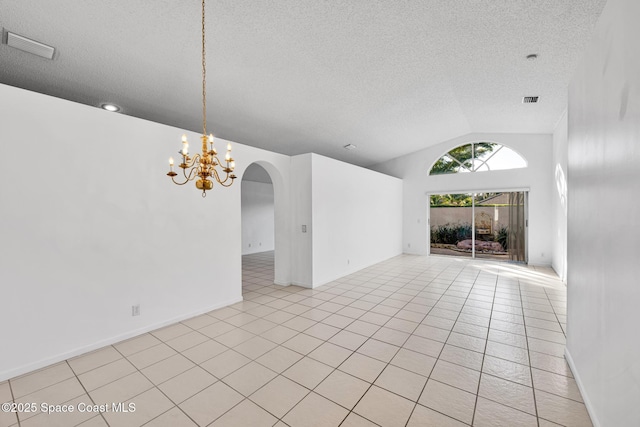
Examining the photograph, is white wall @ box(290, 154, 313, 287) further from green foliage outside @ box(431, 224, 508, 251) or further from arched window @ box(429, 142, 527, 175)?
green foliage outside @ box(431, 224, 508, 251)

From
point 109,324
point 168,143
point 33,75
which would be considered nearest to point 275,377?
point 109,324

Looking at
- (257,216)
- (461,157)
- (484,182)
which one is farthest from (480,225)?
(257,216)

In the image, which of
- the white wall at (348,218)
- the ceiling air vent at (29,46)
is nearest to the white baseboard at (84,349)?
the white wall at (348,218)

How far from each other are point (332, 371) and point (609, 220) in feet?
7.36

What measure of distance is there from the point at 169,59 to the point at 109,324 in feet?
9.93

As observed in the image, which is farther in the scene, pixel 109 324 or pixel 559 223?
pixel 559 223

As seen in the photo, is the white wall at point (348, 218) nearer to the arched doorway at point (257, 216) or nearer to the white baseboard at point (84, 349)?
the white baseboard at point (84, 349)

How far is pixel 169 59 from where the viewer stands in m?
3.10

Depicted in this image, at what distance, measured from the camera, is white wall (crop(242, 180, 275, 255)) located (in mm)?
9094

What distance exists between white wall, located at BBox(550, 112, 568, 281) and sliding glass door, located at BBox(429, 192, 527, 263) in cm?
79

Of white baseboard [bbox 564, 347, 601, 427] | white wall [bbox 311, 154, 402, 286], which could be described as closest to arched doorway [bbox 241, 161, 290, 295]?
white wall [bbox 311, 154, 402, 286]

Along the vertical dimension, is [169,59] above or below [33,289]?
above

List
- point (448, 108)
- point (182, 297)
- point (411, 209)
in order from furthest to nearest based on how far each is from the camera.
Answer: point (411, 209) < point (448, 108) < point (182, 297)

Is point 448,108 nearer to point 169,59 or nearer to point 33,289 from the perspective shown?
point 169,59
